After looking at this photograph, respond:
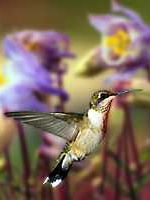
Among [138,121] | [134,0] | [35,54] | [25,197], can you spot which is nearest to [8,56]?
[35,54]

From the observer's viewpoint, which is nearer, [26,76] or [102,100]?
[102,100]

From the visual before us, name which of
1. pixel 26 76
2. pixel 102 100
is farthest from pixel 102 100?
pixel 26 76

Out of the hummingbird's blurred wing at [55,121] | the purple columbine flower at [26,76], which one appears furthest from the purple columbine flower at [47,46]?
the hummingbird's blurred wing at [55,121]

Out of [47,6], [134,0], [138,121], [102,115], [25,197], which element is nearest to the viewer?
[102,115]

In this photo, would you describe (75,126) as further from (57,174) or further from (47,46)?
(47,46)

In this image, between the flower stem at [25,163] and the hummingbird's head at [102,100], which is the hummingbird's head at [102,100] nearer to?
the hummingbird's head at [102,100]

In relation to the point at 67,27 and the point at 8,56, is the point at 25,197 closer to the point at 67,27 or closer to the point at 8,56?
the point at 8,56

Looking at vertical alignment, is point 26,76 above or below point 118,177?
above
